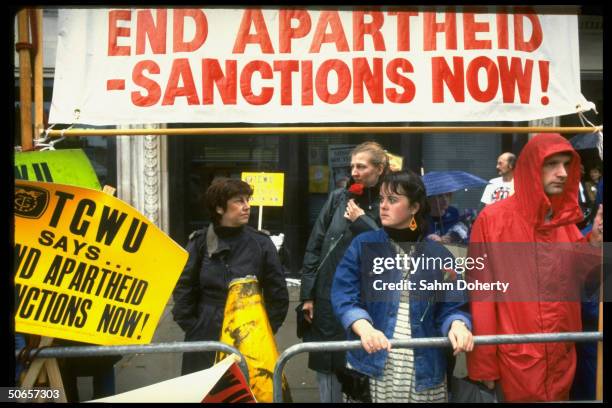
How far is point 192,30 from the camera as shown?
2.73m

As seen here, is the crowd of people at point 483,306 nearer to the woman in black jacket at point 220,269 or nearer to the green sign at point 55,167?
the woman in black jacket at point 220,269

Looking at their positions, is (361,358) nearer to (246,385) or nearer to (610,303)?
(246,385)

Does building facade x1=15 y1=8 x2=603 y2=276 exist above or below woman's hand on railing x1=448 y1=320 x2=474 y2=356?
above

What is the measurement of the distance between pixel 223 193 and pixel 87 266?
1.10 m

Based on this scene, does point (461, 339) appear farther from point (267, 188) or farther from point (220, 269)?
point (267, 188)

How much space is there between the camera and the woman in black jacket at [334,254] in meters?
3.43

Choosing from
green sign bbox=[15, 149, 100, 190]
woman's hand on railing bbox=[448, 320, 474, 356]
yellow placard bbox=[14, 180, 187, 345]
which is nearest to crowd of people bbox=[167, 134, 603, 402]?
woman's hand on railing bbox=[448, 320, 474, 356]

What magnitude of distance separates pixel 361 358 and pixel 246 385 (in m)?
0.60

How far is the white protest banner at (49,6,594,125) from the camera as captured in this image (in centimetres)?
271

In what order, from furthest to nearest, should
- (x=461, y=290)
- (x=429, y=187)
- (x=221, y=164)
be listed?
1. (x=221, y=164)
2. (x=429, y=187)
3. (x=461, y=290)

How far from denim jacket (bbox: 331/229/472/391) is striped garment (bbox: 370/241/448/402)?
24mm

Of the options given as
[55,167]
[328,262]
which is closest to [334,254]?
[328,262]

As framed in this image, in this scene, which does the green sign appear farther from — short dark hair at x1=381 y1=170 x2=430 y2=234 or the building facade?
the building facade

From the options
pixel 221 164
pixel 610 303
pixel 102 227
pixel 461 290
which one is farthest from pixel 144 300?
pixel 221 164
